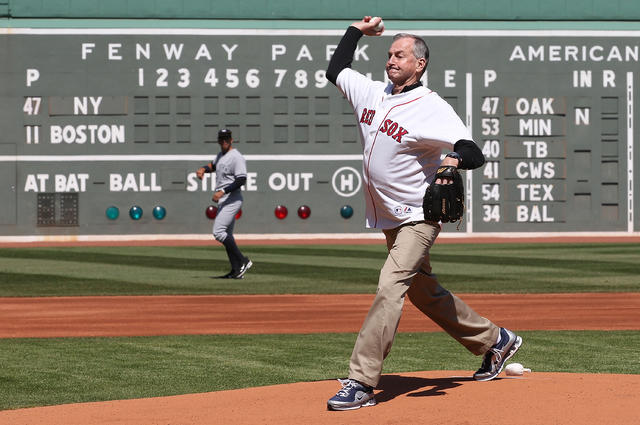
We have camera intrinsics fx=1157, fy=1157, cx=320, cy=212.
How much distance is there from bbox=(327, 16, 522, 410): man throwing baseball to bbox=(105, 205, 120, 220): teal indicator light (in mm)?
22455

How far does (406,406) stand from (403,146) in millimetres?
1467

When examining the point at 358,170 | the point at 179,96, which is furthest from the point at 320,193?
the point at 179,96

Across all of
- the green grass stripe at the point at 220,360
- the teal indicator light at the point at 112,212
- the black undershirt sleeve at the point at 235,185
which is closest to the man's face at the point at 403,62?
the green grass stripe at the point at 220,360

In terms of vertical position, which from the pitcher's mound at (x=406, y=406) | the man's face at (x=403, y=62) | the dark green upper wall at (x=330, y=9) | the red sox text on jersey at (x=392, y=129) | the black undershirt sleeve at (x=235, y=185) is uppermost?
the dark green upper wall at (x=330, y=9)

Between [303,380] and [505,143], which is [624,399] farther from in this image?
[505,143]

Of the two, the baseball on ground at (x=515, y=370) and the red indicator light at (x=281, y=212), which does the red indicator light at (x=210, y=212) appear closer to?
the red indicator light at (x=281, y=212)

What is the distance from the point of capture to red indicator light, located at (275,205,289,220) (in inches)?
1144

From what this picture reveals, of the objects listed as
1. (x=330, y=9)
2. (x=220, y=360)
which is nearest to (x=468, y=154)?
(x=220, y=360)

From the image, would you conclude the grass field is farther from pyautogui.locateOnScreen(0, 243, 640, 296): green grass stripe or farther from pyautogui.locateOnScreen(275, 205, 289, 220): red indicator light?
pyautogui.locateOnScreen(275, 205, 289, 220): red indicator light

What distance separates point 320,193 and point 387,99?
2256cm

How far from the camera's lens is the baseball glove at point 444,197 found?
20.9 feet

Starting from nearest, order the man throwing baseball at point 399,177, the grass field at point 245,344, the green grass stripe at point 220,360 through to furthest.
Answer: the man throwing baseball at point 399,177 → the green grass stripe at point 220,360 → the grass field at point 245,344

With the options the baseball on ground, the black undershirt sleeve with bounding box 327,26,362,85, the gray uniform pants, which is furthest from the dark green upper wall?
the baseball on ground

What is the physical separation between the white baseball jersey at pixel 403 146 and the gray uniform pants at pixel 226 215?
10.3m
